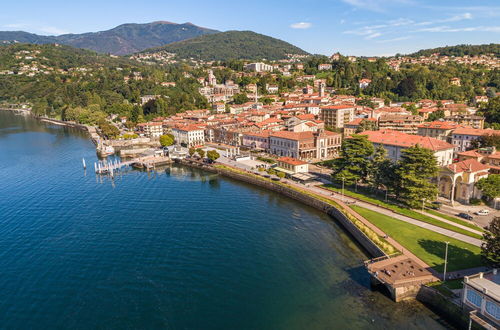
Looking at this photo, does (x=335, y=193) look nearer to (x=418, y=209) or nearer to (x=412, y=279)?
(x=418, y=209)

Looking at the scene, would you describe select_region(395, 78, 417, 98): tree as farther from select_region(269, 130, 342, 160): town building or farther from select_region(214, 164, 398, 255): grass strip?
select_region(214, 164, 398, 255): grass strip

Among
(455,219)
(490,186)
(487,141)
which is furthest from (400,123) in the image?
(455,219)

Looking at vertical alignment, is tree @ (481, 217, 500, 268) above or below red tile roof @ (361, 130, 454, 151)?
below

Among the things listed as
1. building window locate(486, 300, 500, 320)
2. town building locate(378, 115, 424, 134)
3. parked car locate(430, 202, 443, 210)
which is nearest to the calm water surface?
building window locate(486, 300, 500, 320)

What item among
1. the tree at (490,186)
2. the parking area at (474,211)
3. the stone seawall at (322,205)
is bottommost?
the stone seawall at (322,205)

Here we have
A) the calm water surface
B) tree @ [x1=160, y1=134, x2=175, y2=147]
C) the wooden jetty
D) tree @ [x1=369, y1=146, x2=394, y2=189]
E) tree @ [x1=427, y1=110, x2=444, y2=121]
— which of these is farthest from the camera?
tree @ [x1=427, y1=110, x2=444, y2=121]

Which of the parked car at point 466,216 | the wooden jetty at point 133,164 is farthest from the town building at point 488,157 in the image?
the wooden jetty at point 133,164

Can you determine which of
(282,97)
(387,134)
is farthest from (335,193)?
(282,97)

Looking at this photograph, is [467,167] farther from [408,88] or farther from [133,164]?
[408,88]

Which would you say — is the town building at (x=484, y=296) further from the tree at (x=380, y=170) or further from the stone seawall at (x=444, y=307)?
the tree at (x=380, y=170)
